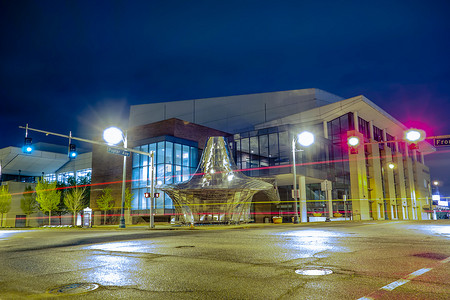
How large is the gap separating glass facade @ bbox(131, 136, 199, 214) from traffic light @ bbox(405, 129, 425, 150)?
1426 inches

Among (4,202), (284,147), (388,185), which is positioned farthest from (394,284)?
(388,185)

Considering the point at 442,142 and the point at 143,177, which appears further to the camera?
the point at 143,177

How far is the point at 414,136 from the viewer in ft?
45.5

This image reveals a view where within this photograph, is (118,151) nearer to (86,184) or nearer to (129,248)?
(129,248)

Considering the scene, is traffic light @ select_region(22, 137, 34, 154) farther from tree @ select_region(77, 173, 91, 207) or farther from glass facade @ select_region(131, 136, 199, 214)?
tree @ select_region(77, 173, 91, 207)

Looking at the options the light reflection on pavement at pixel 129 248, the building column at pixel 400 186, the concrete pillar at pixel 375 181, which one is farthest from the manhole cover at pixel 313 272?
the building column at pixel 400 186

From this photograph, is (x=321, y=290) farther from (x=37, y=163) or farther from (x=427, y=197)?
Answer: (x=427, y=197)

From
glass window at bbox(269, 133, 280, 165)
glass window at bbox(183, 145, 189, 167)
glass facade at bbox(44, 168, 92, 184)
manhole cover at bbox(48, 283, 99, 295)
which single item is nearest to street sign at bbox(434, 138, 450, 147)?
manhole cover at bbox(48, 283, 99, 295)

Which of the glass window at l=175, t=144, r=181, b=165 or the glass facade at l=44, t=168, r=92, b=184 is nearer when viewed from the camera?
the glass window at l=175, t=144, r=181, b=165

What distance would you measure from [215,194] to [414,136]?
74.9ft

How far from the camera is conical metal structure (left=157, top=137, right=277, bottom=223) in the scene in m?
34.2

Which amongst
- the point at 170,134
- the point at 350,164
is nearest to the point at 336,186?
the point at 350,164

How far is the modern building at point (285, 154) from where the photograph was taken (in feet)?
154

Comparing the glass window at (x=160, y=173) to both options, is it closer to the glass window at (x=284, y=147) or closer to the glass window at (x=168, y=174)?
the glass window at (x=168, y=174)
